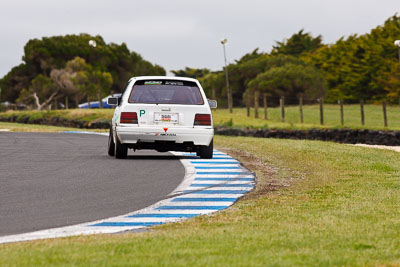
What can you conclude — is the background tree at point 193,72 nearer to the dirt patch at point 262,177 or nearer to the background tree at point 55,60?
the background tree at point 55,60

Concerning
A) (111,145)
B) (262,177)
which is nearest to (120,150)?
(111,145)

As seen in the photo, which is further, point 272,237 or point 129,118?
point 129,118

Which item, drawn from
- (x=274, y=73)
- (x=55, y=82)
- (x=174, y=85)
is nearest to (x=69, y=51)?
(x=55, y=82)

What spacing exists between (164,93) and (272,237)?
9.62m

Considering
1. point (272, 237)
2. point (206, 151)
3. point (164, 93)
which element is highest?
point (164, 93)

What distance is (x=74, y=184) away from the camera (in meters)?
12.7

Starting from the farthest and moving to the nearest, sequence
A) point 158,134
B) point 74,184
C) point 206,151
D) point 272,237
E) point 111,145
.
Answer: point 111,145
point 206,151
point 158,134
point 74,184
point 272,237

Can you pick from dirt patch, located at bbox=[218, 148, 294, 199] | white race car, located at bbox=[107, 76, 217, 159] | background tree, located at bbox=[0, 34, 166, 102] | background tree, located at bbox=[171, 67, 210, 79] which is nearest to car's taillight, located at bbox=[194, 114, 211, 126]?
white race car, located at bbox=[107, 76, 217, 159]

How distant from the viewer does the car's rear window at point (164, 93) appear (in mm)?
16484

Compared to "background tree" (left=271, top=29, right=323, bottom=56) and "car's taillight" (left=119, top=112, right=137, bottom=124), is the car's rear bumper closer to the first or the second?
"car's taillight" (left=119, top=112, right=137, bottom=124)

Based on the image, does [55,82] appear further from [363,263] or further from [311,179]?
[363,263]

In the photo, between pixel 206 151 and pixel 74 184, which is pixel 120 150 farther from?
pixel 74 184

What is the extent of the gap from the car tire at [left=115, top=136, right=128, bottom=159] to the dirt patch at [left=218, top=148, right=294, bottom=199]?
100 inches

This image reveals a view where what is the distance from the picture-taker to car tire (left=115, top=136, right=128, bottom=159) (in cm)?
1674
